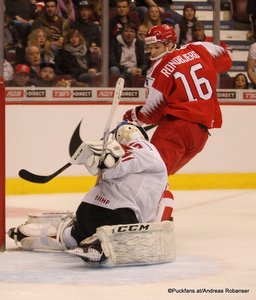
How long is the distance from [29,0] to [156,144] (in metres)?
2.72

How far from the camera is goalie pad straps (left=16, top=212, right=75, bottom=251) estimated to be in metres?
5.73

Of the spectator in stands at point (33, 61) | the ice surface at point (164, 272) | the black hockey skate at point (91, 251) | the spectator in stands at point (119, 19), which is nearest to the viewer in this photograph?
the ice surface at point (164, 272)

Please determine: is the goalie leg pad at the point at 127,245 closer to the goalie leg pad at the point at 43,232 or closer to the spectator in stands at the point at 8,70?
the goalie leg pad at the point at 43,232

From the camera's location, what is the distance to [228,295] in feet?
14.7

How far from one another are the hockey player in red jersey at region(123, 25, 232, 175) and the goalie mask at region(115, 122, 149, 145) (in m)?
0.82

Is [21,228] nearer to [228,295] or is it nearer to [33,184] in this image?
[228,295]

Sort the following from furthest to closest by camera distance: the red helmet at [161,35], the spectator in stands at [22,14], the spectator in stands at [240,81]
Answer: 1. the spectator in stands at [240,81]
2. the spectator in stands at [22,14]
3. the red helmet at [161,35]

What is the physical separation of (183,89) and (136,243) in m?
1.53

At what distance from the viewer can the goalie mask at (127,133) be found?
18.3ft

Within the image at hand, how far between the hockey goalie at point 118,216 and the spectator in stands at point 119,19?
134 inches

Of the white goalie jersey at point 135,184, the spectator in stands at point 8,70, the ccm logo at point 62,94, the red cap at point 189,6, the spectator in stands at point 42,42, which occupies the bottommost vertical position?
the white goalie jersey at point 135,184

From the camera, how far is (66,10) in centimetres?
898

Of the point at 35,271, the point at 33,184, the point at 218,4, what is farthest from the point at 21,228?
the point at 218,4

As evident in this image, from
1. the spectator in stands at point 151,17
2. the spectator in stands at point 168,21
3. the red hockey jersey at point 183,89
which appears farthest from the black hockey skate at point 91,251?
the spectator in stands at point 168,21
